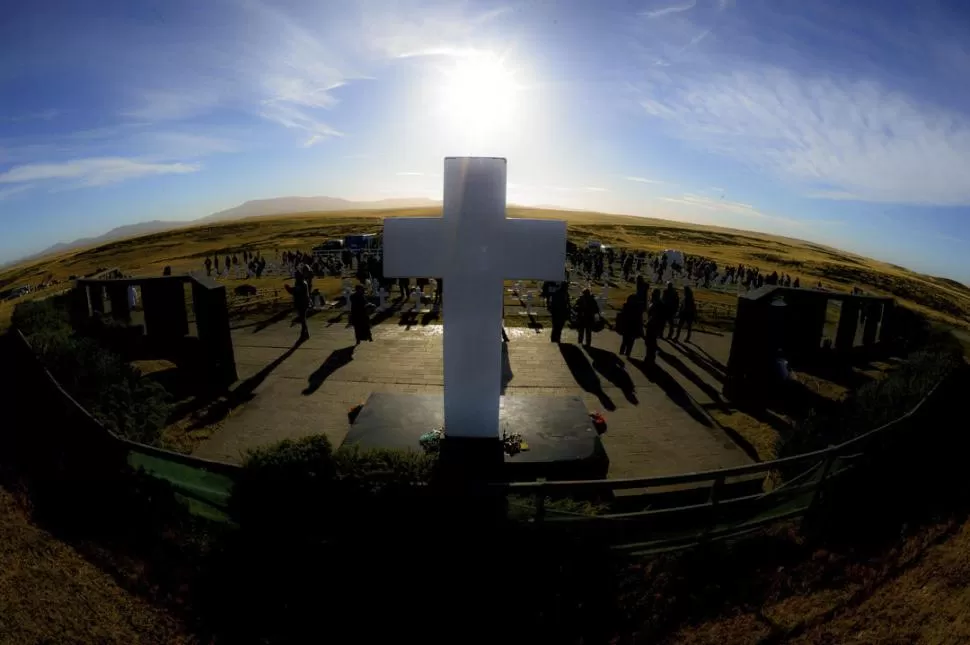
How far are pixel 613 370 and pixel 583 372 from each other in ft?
2.29

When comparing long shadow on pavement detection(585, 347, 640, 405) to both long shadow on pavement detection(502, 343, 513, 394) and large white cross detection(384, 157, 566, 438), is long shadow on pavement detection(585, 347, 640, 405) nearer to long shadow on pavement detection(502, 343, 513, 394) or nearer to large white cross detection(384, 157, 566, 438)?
long shadow on pavement detection(502, 343, 513, 394)

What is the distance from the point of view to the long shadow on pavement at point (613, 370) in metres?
9.27

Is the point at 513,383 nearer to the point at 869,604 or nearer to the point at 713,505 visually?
the point at 713,505

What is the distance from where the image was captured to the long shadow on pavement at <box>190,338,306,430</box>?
26.0 ft

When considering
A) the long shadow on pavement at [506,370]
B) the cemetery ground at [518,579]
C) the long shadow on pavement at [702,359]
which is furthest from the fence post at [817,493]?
the long shadow on pavement at [702,359]

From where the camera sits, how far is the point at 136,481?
4766mm

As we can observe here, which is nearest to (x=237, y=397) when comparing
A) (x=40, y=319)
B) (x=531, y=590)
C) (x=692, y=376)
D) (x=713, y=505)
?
(x=40, y=319)

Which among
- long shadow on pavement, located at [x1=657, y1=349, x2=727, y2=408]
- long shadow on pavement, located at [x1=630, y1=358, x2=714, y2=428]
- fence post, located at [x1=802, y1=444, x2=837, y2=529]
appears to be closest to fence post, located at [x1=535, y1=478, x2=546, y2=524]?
fence post, located at [x1=802, y1=444, x2=837, y2=529]

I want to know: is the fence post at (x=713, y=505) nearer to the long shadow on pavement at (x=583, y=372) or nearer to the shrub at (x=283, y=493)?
A: the shrub at (x=283, y=493)

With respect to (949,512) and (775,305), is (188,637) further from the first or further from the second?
(775,305)

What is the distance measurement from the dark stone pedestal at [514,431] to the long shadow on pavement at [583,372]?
5.00ft

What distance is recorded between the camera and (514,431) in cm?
650

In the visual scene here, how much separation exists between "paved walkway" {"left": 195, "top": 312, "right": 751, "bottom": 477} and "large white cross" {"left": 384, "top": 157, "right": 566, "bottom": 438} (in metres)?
2.62

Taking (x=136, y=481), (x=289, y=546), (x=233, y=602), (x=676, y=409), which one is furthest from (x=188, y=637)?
(x=676, y=409)
